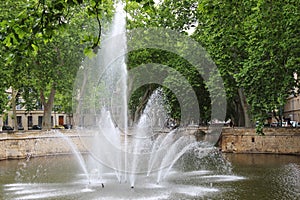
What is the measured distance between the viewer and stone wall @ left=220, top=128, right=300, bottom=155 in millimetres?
27500

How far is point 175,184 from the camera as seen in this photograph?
49.4 ft

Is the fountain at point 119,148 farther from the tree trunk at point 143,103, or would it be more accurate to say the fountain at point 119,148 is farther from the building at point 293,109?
the building at point 293,109

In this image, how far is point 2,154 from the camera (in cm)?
2681

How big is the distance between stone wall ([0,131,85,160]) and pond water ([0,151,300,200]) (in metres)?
6.74

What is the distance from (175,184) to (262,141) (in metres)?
15.0

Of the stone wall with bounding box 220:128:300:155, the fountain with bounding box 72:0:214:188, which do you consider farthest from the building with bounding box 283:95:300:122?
the stone wall with bounding box 220:128:300:155

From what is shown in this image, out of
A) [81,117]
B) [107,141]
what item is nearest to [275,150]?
[107,141]

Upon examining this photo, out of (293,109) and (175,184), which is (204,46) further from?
(293,109)

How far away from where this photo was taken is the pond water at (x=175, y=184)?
42.5 feet

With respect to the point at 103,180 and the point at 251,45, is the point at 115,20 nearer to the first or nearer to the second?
the point at 251,45

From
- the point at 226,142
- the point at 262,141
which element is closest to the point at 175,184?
the point at 262,141

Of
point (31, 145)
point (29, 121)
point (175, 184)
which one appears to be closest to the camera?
point (175, 184)

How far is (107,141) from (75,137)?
2.80 metres

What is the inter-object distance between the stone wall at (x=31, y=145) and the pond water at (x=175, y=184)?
674 centimetres
